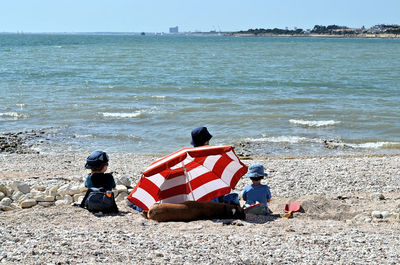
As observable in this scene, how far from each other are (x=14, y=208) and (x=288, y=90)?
82.1 ft

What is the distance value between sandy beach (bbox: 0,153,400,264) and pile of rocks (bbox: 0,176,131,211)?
0.12m

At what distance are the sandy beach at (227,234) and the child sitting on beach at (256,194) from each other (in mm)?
196

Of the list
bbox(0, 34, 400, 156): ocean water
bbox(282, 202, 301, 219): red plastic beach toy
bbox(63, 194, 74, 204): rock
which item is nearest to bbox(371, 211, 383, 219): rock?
bbox(282, 202, 301, 219): red plastic beach toy

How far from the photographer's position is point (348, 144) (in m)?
17.8

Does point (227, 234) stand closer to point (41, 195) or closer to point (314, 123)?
point (41, 195)

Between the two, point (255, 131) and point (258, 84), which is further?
point (258, 84)

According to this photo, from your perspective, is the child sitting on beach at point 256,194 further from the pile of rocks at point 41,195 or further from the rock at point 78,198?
the rock at point 78,198

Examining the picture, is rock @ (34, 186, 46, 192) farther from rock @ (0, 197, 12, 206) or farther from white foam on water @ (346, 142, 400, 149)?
white foam on water @ (346, 142, 400, 149)

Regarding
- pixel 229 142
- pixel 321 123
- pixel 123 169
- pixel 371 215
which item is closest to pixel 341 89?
pixel 321 123

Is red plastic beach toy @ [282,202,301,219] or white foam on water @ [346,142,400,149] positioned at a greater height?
red plastic beach toy @ [282,202,301,219]

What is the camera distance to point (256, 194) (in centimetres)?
832

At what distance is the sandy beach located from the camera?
5.83 m

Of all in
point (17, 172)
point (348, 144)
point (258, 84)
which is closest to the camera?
point (17, 172)

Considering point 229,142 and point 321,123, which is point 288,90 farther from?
point 229,142
